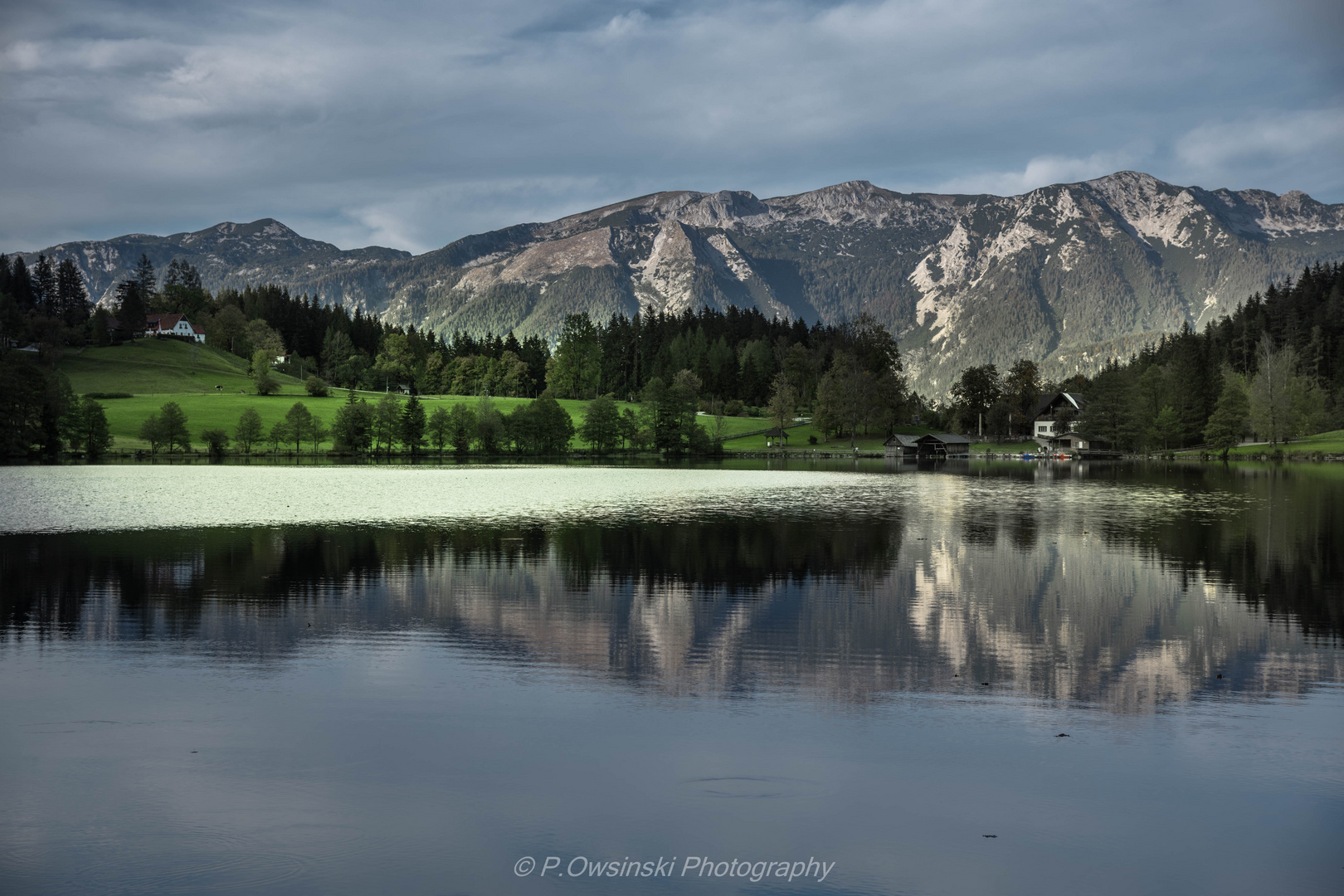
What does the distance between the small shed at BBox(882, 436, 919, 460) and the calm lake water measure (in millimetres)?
136300

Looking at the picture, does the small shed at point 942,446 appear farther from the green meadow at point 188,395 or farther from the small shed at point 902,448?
the green meadow at point 188,395

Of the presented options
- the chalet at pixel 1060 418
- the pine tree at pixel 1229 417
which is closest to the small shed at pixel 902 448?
the chalet at pixel 1060 418

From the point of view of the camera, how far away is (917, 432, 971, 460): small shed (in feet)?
569

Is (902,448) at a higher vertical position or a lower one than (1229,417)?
lower

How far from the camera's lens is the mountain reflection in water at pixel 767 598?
1766 cm

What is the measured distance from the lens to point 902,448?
558 feet

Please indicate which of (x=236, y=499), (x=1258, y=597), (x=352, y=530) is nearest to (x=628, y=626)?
(x=1258, y=597)

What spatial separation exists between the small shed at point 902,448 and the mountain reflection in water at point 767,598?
123136 mm

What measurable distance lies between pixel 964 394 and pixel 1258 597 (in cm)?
18011

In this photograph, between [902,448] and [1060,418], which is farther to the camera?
[1060,418]

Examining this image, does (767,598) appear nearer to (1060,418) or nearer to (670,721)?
(670,721)

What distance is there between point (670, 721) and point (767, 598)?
11135mm

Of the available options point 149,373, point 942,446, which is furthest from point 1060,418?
point 149,373

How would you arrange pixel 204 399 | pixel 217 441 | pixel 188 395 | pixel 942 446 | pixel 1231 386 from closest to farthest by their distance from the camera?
pixel 217 441 → pixel 1231 386 → pixel 204 399 → pixel 188 395 → pixel 942 446
